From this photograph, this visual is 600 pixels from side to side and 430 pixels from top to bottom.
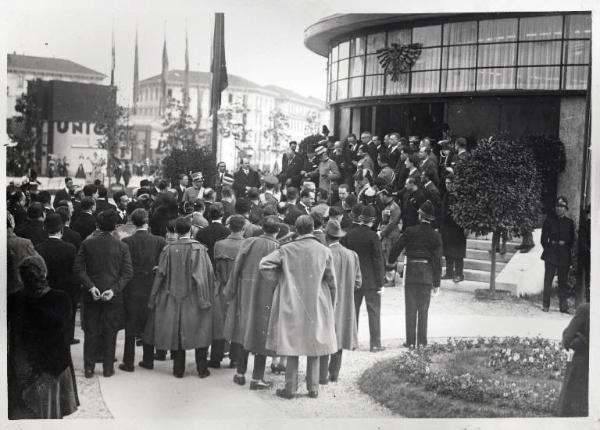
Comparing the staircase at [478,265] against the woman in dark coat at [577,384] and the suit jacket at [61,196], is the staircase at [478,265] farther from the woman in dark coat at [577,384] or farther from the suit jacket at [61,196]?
the suit jacket at [61,196]

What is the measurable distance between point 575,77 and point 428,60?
11.8 ft

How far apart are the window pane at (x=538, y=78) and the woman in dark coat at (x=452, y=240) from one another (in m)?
1.53

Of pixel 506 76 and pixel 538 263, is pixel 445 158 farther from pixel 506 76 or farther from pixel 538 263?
pixel 538 263

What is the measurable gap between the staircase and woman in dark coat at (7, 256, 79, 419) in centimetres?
395

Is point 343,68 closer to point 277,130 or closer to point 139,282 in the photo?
point 277,130

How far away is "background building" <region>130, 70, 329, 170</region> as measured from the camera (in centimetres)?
918

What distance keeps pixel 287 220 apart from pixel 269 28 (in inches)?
96.4

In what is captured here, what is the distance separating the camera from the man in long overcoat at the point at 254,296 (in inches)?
273

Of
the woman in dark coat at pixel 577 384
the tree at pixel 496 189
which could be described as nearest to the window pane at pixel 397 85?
the tree at pixel 496 189

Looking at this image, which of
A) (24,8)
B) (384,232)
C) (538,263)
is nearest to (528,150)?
(538,263)

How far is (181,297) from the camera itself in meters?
7.14

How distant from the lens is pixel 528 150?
323 inches

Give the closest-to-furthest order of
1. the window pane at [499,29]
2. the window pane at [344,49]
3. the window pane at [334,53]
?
1. the window pane at [499,29]
2. the window pane at [334,53]
3. the window pane at [344,49]

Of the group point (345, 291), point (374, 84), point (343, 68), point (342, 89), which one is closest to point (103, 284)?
point (345, 291)
